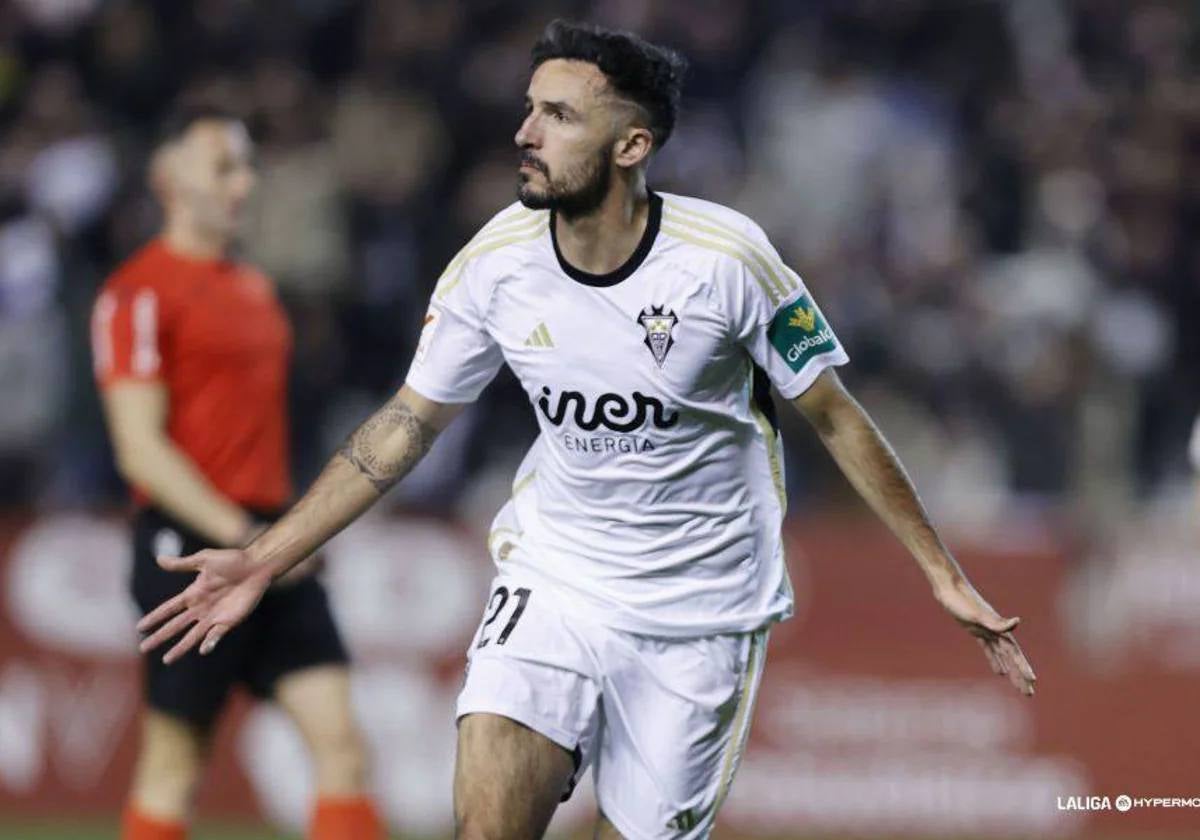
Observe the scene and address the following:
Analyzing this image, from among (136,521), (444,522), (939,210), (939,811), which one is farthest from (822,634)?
(136,521)

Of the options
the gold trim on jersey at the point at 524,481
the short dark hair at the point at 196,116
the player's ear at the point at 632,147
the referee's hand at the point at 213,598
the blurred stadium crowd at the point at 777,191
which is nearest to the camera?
the referee's hand at the point at 213,598

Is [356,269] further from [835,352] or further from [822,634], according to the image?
[835,352]

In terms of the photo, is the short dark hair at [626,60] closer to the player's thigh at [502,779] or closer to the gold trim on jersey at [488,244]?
the gold trim on jersey at [488,244]

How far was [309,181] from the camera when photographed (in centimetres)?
1254

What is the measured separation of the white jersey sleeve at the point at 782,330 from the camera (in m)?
5.70

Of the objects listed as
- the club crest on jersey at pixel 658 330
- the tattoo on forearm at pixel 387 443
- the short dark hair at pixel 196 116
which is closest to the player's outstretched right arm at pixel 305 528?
the tattoo on forearm at pixel 387 443

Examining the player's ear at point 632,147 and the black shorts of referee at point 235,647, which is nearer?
the player's ear at point 632,147

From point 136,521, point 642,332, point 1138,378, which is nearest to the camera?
point 642,332

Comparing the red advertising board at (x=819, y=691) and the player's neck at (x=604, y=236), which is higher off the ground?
the player's neck at (x=604, y=236)

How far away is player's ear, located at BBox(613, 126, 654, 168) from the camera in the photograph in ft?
19.0

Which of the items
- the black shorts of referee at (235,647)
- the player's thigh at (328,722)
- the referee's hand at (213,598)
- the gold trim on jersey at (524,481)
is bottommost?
the player's thigh at (328,722)

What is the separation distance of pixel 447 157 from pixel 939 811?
5.04m

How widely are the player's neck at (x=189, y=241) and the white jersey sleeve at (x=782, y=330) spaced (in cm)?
237

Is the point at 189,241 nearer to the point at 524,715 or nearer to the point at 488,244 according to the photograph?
the point at 488,244
